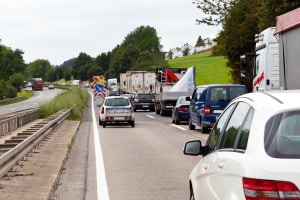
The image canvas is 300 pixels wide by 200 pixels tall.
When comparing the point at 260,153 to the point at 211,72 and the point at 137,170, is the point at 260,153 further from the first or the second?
the point at 211,72

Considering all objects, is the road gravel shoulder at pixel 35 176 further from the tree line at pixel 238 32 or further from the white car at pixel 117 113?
the tree line at pixel 238 32

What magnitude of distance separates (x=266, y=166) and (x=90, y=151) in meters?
14.6

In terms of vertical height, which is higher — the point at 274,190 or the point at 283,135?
the point at 283,135

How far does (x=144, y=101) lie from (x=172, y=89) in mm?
10448

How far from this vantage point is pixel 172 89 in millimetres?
44281

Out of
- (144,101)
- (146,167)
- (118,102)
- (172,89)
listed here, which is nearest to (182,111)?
(118,102)

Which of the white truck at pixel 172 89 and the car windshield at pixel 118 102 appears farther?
the white truck at pixel 172 89

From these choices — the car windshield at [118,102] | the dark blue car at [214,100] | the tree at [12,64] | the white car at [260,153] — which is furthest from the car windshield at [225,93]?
the tree at [12,64]

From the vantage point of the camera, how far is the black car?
5418 cm

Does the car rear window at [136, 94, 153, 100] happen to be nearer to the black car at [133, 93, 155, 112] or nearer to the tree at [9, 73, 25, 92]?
the black car at [133, 93, 155, 112]

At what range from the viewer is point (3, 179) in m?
11.4

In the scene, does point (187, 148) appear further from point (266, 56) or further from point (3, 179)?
point (266, 56)

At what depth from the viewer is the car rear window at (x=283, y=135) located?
4391mm

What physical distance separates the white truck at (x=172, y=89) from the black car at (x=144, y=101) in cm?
569
